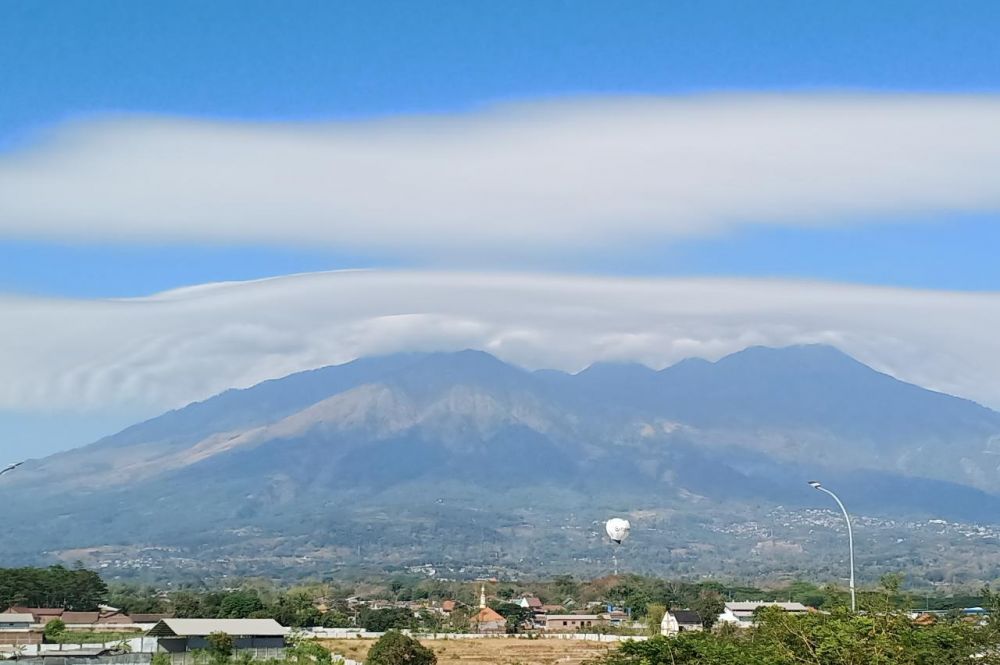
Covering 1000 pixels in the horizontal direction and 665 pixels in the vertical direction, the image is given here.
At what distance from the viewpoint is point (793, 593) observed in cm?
11975

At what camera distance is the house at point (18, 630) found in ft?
245

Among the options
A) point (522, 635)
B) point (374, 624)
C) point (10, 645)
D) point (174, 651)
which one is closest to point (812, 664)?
point (174, 651)

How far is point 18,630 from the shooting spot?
261 ft

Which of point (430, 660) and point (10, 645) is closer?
point (430, 660)

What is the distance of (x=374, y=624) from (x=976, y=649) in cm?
6960

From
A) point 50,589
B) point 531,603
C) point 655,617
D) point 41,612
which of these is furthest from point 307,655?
point 531,603

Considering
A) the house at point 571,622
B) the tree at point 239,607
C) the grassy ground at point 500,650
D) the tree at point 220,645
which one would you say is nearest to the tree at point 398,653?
the grassy ground at point 500,650

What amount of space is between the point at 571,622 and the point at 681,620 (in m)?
16.9

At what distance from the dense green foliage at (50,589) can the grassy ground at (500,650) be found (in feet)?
82.5

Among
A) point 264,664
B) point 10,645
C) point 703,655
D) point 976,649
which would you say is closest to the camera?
point 703,655

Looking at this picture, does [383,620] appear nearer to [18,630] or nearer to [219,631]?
[18,630]

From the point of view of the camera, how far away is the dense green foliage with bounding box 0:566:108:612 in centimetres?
9444

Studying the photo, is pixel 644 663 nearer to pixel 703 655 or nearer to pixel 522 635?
pixel 703 655

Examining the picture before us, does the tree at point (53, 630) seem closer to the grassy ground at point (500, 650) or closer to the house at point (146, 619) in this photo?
the grassy ground at point (500, 650)
